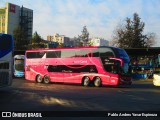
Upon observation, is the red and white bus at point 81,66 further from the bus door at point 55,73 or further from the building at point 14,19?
the building at point 14,19

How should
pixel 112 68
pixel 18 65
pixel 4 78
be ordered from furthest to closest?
pixel 18 65 < pixel 112 68 < pixel 4 78

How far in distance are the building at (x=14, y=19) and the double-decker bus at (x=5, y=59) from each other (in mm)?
96838

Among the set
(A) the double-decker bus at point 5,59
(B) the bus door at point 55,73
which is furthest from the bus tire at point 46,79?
(A) the double-decker bus at point 5,59

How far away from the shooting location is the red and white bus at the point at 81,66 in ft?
Result: 96.7

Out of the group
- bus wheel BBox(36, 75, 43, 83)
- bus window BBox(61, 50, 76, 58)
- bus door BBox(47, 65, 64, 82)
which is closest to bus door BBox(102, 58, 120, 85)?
bus window BBox(61, 50, 76, 58)

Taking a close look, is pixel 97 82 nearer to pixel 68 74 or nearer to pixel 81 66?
pixel 81 66

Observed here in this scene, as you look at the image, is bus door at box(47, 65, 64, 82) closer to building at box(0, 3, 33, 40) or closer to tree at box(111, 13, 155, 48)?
tree at box(111, 13, 155, 48)

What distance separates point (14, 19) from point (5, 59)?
342 ft

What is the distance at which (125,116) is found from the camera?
11.3m

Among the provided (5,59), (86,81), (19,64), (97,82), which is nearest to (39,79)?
(86,81)

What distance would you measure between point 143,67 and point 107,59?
35.1 meters

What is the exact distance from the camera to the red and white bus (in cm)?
2947

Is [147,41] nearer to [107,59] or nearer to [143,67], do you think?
[143,67]

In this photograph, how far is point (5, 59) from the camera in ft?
69.6
